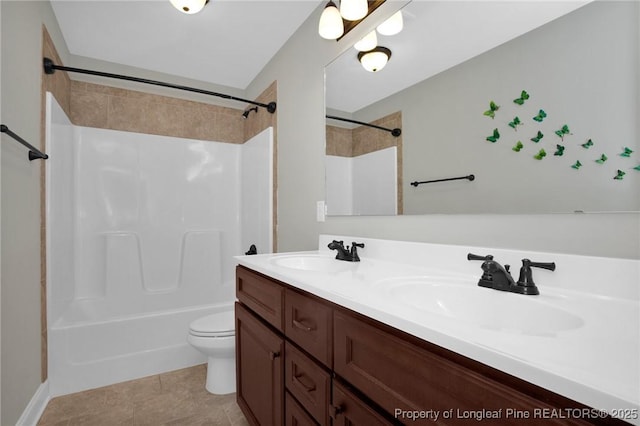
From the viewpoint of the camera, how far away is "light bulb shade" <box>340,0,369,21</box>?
1411 millimetres

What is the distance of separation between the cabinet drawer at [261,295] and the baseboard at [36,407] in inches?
46.9

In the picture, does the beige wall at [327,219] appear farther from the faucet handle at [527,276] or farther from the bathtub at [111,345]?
the bathtub at [111,345]

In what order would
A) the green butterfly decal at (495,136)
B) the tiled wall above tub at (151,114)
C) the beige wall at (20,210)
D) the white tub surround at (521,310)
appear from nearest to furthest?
1. the white tub surround at (521,310)
2. the green butterfly decal at (495,136)
3. the beige wall at (20,210)
4. the tiled wall above tub at (151,114)

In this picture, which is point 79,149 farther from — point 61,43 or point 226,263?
point 226,263

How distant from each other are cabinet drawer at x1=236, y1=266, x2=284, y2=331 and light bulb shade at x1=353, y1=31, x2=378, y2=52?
1209 mm

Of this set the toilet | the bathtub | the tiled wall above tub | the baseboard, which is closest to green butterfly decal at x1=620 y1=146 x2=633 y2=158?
the toilet

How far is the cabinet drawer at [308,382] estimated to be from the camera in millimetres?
847

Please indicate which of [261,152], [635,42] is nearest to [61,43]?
[261,152]

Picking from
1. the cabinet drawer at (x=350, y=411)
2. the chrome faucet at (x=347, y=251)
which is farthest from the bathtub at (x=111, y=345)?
the cabinet drawer at (x=350, y=411)

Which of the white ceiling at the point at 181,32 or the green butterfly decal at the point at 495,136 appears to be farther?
the white ceiling at the point at 181,32

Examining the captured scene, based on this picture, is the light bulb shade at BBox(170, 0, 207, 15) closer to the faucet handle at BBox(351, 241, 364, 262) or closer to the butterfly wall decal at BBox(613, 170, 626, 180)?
the faucet handle at BBox(351, 241, 364, 262)

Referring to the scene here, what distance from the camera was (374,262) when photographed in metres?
1.32

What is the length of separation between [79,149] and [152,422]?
2.09 metres

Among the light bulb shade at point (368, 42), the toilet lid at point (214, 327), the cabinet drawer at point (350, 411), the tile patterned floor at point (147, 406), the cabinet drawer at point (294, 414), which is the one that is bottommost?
the tile patterned floor at point (147, 406)
